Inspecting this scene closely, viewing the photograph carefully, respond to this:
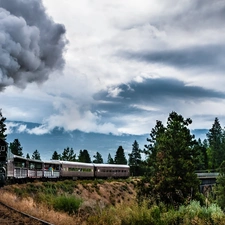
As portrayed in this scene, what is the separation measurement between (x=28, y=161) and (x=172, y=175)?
18.1 meters

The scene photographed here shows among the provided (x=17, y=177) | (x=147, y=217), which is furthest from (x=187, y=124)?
(x=147, y=217)

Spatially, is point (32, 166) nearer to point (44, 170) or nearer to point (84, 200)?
point (44, 170)

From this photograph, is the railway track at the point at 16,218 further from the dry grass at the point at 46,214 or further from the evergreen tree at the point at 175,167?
the evergreen tree at the point at 175,167

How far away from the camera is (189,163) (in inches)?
1196

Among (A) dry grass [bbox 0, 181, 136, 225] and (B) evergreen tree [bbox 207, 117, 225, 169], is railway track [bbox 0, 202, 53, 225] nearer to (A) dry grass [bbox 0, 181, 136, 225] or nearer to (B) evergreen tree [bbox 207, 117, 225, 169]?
(A) dry grass [bbox 0, 181, 136, 225]

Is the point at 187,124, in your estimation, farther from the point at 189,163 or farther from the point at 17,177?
the point at 17,177

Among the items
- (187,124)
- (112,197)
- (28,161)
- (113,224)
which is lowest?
(112,197)

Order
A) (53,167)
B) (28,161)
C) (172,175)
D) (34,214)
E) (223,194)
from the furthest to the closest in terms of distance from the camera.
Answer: (53,167)
(223,194)
(28,161)
(172,175)
(34,214)

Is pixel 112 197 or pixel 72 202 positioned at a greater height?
pixel 72 202

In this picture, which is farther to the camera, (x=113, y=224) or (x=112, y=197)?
(x=112, y=197)

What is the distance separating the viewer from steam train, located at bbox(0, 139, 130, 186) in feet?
77.8

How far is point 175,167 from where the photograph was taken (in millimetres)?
30531

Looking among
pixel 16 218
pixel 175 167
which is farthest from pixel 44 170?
pixel 16 218

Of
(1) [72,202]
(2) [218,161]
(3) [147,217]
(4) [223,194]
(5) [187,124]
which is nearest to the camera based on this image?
(3) [147,217]
